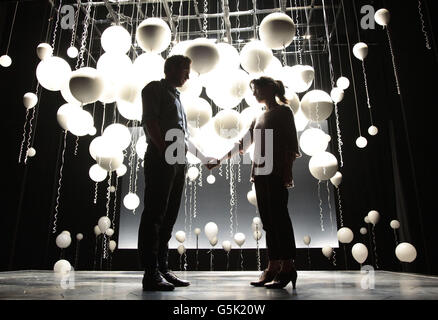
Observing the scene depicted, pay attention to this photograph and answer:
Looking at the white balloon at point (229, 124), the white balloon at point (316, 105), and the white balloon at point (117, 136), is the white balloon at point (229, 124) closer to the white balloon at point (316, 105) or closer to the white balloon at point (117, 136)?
the white balloon at point (316, 105)

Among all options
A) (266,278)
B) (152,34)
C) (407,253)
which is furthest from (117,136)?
(407,253)

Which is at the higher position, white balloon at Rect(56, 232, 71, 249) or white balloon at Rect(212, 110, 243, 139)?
white balloon at Rect(212, 110, 243, 139)

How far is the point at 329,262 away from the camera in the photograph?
564cm

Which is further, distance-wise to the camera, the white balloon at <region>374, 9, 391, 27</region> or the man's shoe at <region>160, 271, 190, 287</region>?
the white balloon at <region>374, 9, 391, 27</region>

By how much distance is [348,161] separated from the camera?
580cm

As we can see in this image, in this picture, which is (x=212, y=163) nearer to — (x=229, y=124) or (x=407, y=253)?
(x=229, y=124)

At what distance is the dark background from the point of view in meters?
3.21

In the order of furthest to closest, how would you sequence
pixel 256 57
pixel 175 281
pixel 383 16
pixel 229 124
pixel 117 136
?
pixel 383 16
pixel 117 136
pixel 229 124
pixel 256 57
pixel 175 281

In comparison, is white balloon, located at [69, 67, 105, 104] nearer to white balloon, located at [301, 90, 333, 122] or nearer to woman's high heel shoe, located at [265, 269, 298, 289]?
white balloon, located at [301, 90, 333, 122]

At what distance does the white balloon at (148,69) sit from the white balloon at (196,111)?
1.00 feet

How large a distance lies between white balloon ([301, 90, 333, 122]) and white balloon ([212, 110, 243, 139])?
546 millimetres

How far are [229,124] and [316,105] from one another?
70 centimetres

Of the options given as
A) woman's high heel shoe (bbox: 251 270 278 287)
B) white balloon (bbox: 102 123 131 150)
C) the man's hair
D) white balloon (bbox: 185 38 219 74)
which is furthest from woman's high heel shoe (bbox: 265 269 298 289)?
white balloon (bbox: 102 123 131 150)
